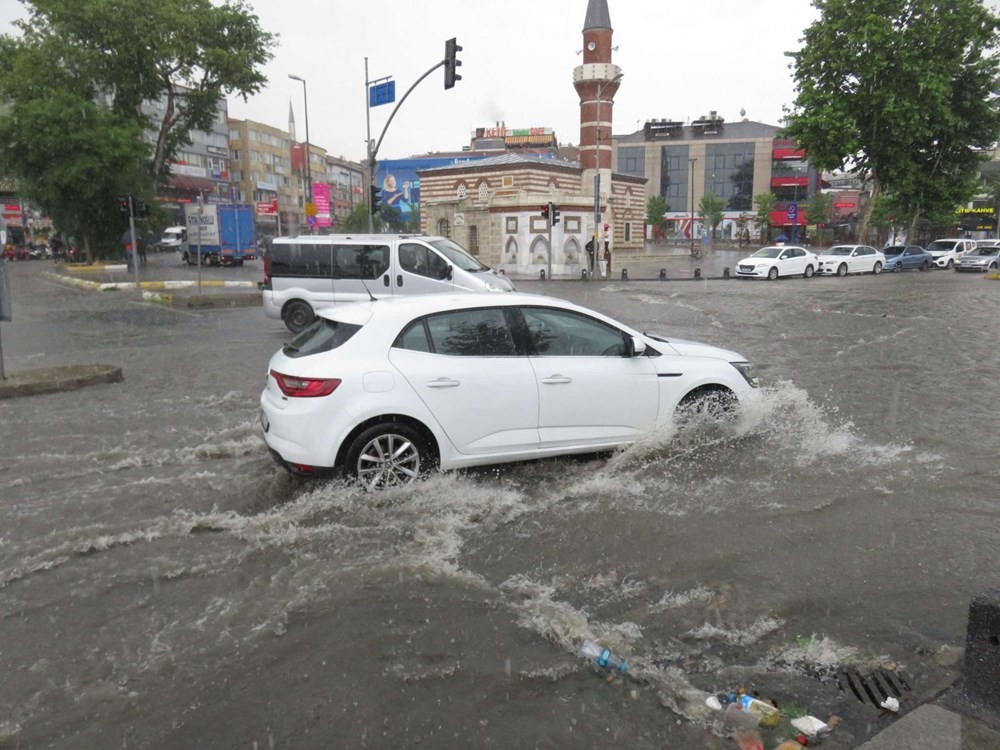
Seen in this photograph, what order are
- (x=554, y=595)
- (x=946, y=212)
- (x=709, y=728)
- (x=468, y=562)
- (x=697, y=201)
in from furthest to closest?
(x=697, y=201), (x=946, y=212), (x=468, y=562), (x=554, y=595), (x=709, y=728)

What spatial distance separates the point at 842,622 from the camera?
13.2 feet

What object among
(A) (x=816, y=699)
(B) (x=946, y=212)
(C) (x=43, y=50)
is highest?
(C) (x=43, y=50)

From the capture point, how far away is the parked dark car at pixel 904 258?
4179 centimetres

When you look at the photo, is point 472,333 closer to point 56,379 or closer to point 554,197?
point 56,379

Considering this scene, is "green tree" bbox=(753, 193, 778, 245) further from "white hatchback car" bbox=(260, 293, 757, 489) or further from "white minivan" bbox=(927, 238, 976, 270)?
"white hatchback car" bbox=(260, 293, 757, 489)

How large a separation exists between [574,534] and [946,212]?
161 feet

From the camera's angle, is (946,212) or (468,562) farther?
(946,212)

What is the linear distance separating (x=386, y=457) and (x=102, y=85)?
4521cm

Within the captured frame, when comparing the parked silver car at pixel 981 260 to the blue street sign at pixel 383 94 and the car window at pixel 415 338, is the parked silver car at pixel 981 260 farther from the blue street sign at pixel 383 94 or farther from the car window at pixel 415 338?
the car window at pixel 415 338

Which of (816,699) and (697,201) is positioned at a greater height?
(697,201)

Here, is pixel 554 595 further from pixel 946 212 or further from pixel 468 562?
pixel 946 212

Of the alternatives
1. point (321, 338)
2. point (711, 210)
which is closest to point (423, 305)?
point (321, 338)

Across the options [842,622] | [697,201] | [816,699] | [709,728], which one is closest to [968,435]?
[842,622]

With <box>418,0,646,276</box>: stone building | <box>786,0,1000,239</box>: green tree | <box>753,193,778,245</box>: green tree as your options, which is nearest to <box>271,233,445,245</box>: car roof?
→ <box>418,0,646,276</box>: stone building
